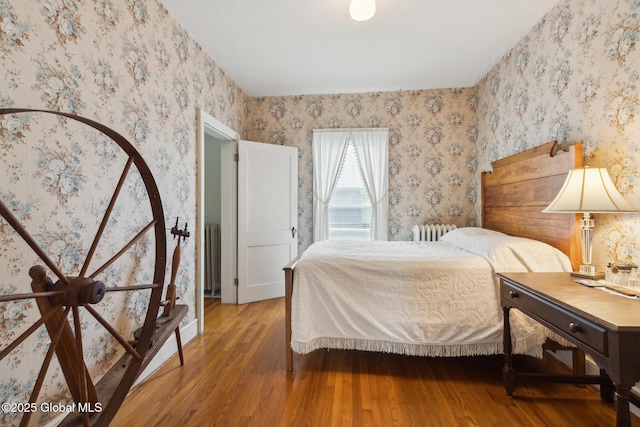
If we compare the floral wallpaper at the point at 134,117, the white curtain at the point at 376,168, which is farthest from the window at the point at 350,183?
the floral wallpaper at the point at 134,117

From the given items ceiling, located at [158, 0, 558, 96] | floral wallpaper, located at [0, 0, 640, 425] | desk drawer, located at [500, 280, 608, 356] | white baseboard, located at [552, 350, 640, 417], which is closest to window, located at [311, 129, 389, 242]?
ceiling, located at [158, 0, 558, 96]

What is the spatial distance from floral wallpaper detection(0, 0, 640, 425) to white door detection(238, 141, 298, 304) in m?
0.66

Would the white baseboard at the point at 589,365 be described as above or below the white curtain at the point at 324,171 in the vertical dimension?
below

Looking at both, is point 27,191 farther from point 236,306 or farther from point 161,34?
point 236,306

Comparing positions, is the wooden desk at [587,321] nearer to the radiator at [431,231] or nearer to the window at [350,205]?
the radiator at [431,231]

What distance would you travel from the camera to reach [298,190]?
381 centimetres

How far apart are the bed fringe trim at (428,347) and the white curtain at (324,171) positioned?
1.87 m

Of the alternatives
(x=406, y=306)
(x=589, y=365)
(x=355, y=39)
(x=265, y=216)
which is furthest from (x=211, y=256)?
(x=589, y=365)

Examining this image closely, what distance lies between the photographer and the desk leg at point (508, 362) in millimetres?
1656

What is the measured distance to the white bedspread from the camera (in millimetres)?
1831

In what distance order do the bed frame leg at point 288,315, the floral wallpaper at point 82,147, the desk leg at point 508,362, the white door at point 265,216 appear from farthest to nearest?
the white door at point 265,216 → the bed frame leg at point 288,315 → the desk leg at point 508,362 → the floral wallpaper at point 82,147

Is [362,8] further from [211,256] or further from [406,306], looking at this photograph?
[211,256]

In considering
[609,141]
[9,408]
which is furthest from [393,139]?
[9,408]

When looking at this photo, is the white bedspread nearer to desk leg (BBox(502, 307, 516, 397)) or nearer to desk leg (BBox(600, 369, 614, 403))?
desk leg (BBox(502, 307, 516, 397))
